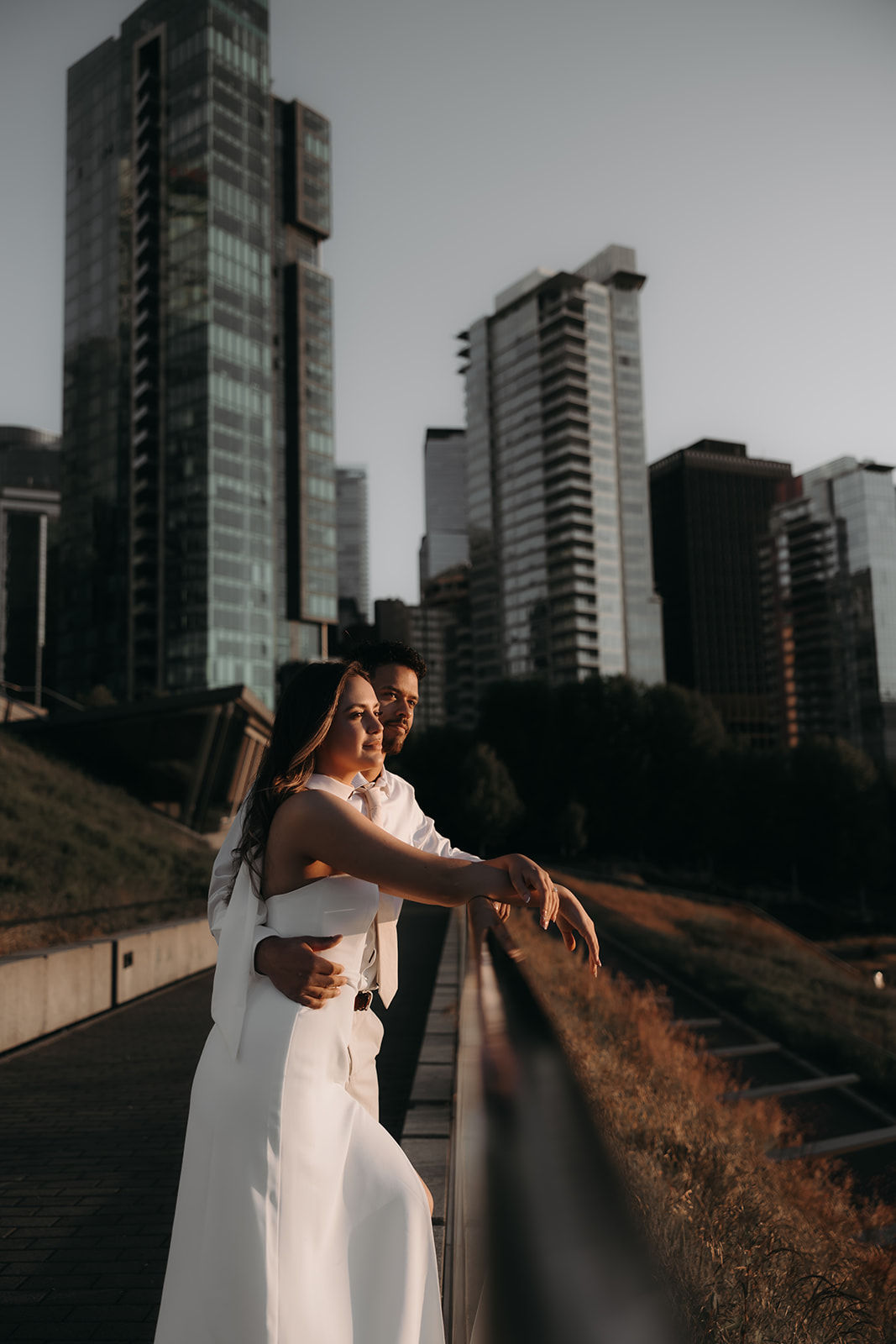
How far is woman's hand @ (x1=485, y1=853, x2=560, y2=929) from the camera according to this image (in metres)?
1.94

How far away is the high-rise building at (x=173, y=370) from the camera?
80.6 metres

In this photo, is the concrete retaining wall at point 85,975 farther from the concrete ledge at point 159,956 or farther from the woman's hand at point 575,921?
the woman's hand at point 575,921

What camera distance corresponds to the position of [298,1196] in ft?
6.71

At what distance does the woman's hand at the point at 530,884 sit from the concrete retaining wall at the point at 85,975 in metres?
7.37

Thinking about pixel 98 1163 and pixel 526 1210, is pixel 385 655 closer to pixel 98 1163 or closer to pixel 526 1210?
pixel 526 1210

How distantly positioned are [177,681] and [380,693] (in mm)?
76919

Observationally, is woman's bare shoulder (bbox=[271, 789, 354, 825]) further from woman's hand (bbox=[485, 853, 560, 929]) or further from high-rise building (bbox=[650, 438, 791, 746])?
high-rise building (bbox=[650, 438, 791, 746])

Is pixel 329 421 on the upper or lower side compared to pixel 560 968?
upper

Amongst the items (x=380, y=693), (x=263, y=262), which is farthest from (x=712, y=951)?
(x=263, y=262)

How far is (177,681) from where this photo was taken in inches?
3059

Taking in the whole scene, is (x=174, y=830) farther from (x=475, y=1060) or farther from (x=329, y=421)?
(x=329, y=421)

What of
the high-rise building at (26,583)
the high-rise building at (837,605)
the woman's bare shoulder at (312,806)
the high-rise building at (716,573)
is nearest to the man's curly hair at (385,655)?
the woman's bare shoulder at (312,806)

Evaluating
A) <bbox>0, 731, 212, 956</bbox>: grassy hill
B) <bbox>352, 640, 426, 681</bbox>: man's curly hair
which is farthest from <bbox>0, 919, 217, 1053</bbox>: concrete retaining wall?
<bbox>352, 640, 426, 681</bbox>: man's curly hair

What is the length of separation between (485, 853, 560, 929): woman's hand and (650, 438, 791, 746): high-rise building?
166 metres
